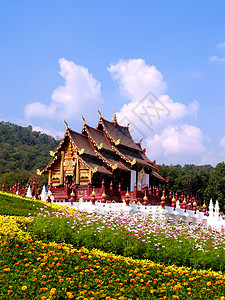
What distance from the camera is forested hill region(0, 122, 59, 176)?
241 ft

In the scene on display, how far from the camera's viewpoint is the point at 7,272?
7.63 m

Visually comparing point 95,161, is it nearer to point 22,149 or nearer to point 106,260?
point 106,260

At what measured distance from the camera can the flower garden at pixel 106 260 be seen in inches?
281

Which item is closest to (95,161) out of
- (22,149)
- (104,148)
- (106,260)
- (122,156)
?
(104,148)

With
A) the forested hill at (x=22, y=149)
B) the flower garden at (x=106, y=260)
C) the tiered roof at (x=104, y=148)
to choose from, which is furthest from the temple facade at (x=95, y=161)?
the forested hill at (x=22, y=149)

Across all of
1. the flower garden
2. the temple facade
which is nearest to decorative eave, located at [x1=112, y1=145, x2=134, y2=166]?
the temple facade

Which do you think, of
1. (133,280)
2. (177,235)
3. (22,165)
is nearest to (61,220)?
(177,235)

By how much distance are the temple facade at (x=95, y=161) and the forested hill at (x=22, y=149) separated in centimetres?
4153

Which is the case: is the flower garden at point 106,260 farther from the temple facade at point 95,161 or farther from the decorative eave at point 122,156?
the decorative eave at point 122,156

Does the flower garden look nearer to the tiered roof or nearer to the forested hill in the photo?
the tiered roof

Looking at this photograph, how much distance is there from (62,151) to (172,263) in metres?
19.3

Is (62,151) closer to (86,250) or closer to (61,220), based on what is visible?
(61,220)

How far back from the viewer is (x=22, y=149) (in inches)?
3541

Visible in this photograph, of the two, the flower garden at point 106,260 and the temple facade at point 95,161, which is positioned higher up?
the temple facade at point 95,161
